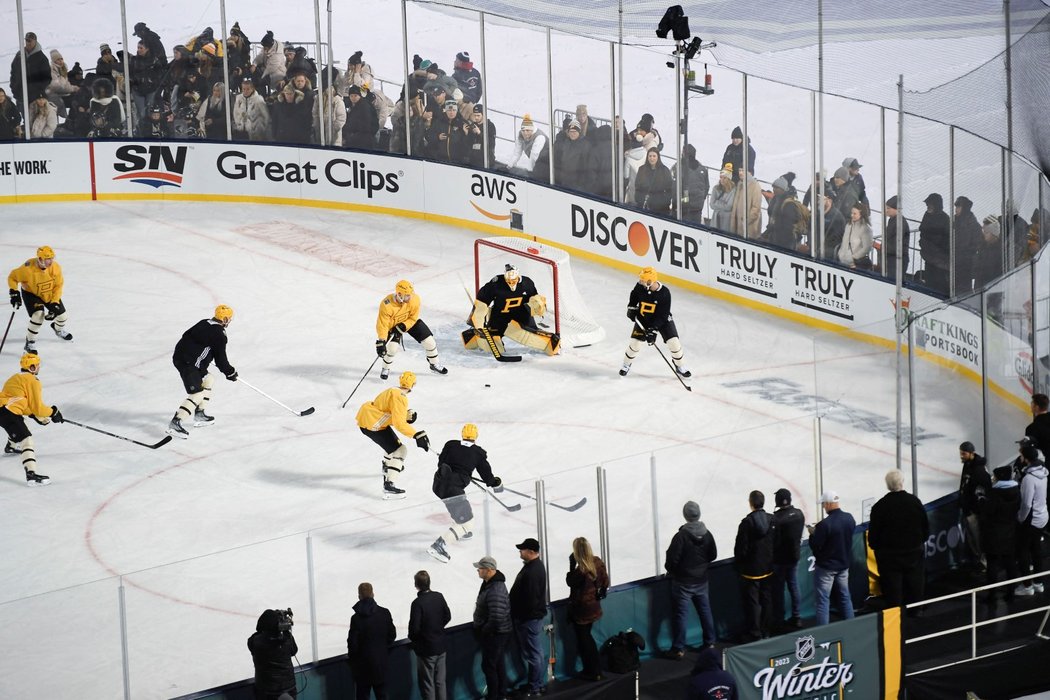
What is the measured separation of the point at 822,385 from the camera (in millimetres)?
12414

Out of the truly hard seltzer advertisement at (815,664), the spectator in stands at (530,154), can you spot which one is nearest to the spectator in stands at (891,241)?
the spectator in stands at (530,154)

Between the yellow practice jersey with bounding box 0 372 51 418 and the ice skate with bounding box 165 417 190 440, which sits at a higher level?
the yellow practice jersey with bounding box 0 372 51 418

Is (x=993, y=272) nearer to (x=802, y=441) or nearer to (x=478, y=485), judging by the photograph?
(x=802, y=441)

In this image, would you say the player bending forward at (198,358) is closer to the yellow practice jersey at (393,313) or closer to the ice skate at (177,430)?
the ice skate at (177,430)

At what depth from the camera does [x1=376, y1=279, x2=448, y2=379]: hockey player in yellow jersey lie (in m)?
15.5

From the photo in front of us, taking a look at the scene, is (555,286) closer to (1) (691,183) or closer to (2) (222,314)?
(1) (691,183)

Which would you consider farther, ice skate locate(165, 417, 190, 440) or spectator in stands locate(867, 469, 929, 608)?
ice skate locate(165, 417, 190, 440)

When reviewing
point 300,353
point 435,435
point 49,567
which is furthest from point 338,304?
→ point 49,567

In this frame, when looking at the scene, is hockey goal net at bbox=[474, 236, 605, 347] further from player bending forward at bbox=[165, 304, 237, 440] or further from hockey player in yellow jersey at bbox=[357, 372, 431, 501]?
hockey player in yellow jersey at bbox=[357, 372, 431, 501]

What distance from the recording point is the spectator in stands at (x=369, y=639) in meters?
9.52

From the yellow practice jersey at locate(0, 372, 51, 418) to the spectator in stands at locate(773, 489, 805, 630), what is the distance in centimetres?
625

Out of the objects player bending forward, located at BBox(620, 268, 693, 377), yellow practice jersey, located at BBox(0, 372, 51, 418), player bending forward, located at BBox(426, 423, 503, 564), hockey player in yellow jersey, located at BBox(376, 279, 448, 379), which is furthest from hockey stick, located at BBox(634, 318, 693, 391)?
yellow practice jersey, located at BBox(0, 372, 51, 418)

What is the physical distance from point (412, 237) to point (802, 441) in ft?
32.9

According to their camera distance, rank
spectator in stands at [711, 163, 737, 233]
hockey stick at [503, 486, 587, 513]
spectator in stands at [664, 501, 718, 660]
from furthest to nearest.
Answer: spectator in stands at [711, 163, 737, 233], spectator in stands at [664, 501, 718, 660], hockey stick at [503, 486, 587, 513]
